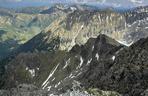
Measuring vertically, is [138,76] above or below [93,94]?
below

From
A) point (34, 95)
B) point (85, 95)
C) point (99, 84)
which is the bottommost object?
point (99, 84)

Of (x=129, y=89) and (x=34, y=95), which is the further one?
(x=129, y=89)

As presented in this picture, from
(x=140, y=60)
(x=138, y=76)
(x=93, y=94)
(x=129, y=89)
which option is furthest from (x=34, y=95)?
(x=140, y=60)

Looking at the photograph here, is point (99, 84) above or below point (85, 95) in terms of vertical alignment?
below

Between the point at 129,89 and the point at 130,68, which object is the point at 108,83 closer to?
the point at 130,68

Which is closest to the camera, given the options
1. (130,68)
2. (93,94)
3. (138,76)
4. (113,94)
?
(93,94)

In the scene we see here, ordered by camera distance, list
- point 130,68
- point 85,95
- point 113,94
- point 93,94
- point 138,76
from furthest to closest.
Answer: point 130,68 → point 138,76 → point 113,94 → point 93,94 → point 85,95

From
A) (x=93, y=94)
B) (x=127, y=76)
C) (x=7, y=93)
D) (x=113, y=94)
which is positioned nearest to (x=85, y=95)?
(x=93, y=94)

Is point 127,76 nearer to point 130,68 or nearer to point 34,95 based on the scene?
point 130,68

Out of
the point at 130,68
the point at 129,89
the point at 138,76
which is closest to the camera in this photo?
Answer: the point at 129,89
